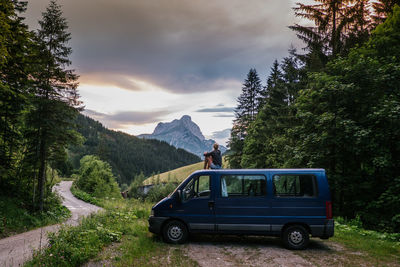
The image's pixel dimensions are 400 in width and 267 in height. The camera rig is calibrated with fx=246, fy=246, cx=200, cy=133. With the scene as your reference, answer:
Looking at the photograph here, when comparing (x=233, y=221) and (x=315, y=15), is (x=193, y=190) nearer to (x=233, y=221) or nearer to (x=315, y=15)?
(x=233, y=221)

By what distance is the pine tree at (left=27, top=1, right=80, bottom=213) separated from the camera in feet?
52.3

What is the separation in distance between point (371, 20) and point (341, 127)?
41.5ft

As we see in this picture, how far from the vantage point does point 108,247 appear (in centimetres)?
707

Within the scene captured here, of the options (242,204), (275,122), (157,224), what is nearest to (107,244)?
(157,224)

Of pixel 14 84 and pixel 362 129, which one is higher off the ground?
pixel 14 84

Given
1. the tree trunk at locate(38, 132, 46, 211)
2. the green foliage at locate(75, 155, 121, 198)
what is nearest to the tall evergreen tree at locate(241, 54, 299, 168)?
the tree trunk at locate(38, 132, 46, 211)

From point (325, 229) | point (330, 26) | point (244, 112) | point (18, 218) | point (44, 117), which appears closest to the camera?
point (325, 229)

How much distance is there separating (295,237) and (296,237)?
0.09ft

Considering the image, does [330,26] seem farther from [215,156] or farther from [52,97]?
[52,97]

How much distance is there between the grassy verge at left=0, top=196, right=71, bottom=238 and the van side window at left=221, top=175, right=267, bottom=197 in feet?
38.1

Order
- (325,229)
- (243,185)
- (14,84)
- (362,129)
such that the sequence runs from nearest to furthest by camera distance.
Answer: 1. (325,229)
2. (243,185)
3. (362,129)
4. (14,84)

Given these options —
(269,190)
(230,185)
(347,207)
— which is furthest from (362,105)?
(230,185)

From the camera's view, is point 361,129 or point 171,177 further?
point 171,177

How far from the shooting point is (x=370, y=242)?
8.10 metres
